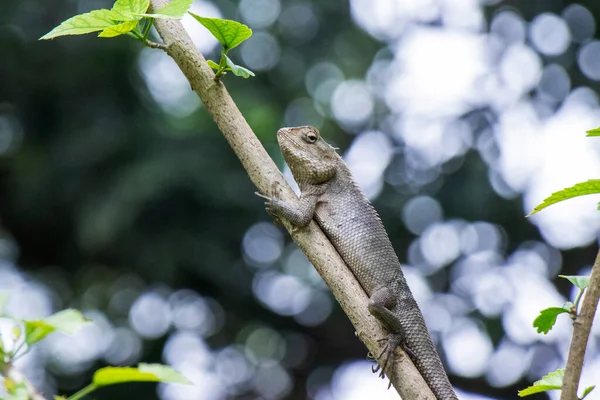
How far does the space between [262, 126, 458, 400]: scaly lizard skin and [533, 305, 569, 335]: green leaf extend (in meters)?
1.29

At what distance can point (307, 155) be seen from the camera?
5.28 m

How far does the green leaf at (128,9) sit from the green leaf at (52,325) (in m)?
1.19

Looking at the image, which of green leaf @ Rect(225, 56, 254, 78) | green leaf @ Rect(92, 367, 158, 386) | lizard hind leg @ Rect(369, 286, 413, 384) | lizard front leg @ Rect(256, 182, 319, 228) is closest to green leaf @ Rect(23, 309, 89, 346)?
green leaf @ Rect(92, 367, 158, 386)

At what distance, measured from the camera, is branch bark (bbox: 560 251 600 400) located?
6.24 ft

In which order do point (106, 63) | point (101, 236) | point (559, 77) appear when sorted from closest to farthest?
point (101, 236) → point (106, 63) → point (559, 77)

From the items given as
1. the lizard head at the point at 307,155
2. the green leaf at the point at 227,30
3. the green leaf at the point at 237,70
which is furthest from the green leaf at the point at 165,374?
the lizard head at the point at 307,155

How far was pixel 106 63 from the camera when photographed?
12.4 metres

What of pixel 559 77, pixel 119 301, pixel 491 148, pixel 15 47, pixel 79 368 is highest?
pixel 559 77

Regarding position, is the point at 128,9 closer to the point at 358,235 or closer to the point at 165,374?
the point at 165,374

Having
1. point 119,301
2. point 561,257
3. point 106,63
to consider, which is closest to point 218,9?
point 106,63

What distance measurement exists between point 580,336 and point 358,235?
2.78 m

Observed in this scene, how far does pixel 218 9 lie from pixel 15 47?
3589 millimetres

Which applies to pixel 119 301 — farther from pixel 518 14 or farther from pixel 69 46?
pixel 518 14

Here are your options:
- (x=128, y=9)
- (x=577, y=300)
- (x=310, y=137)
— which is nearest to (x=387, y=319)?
(x=310, y=137)
